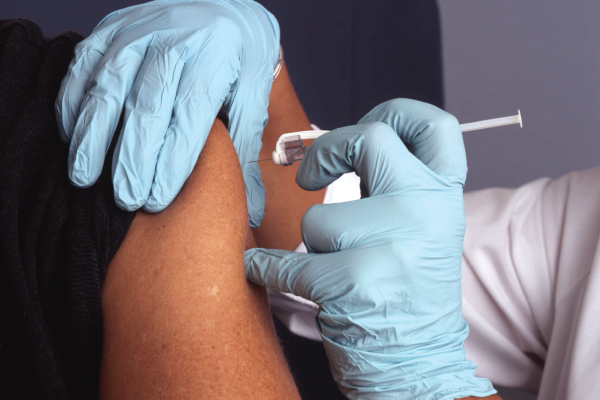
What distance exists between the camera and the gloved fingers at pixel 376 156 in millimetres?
813

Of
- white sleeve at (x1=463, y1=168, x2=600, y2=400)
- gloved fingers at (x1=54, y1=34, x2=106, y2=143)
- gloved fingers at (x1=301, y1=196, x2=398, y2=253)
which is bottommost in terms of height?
white sleeve at (x1=463, y1=168, x2=600, y2=400)

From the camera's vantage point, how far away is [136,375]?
2.52ft

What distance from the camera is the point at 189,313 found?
2.54 ft

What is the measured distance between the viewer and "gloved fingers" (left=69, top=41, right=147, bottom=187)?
835 millimetres

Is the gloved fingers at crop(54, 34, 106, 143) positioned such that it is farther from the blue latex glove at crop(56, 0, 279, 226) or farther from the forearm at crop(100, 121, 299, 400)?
the forearm at crop(100, 121, 299, 400)

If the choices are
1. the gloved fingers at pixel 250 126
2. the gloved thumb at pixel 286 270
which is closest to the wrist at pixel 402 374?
the gloved thumb at pixel 286 270

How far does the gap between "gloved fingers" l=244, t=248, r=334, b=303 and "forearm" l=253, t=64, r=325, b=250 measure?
1.97 feet

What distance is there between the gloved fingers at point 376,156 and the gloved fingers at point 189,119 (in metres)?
0.24

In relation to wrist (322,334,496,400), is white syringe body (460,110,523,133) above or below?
above

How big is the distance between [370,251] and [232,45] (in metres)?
0.54

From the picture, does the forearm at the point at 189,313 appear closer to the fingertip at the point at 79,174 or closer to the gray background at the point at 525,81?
the fingertip at the point at 79,174

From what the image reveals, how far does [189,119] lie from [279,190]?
0.62 meters

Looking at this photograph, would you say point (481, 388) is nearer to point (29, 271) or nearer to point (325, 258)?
point (325, 258)

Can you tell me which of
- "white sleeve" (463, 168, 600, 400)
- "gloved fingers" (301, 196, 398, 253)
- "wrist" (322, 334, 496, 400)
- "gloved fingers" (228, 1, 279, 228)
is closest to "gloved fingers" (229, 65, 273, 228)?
"gloved fingers" (228, 1, 279, 228)
